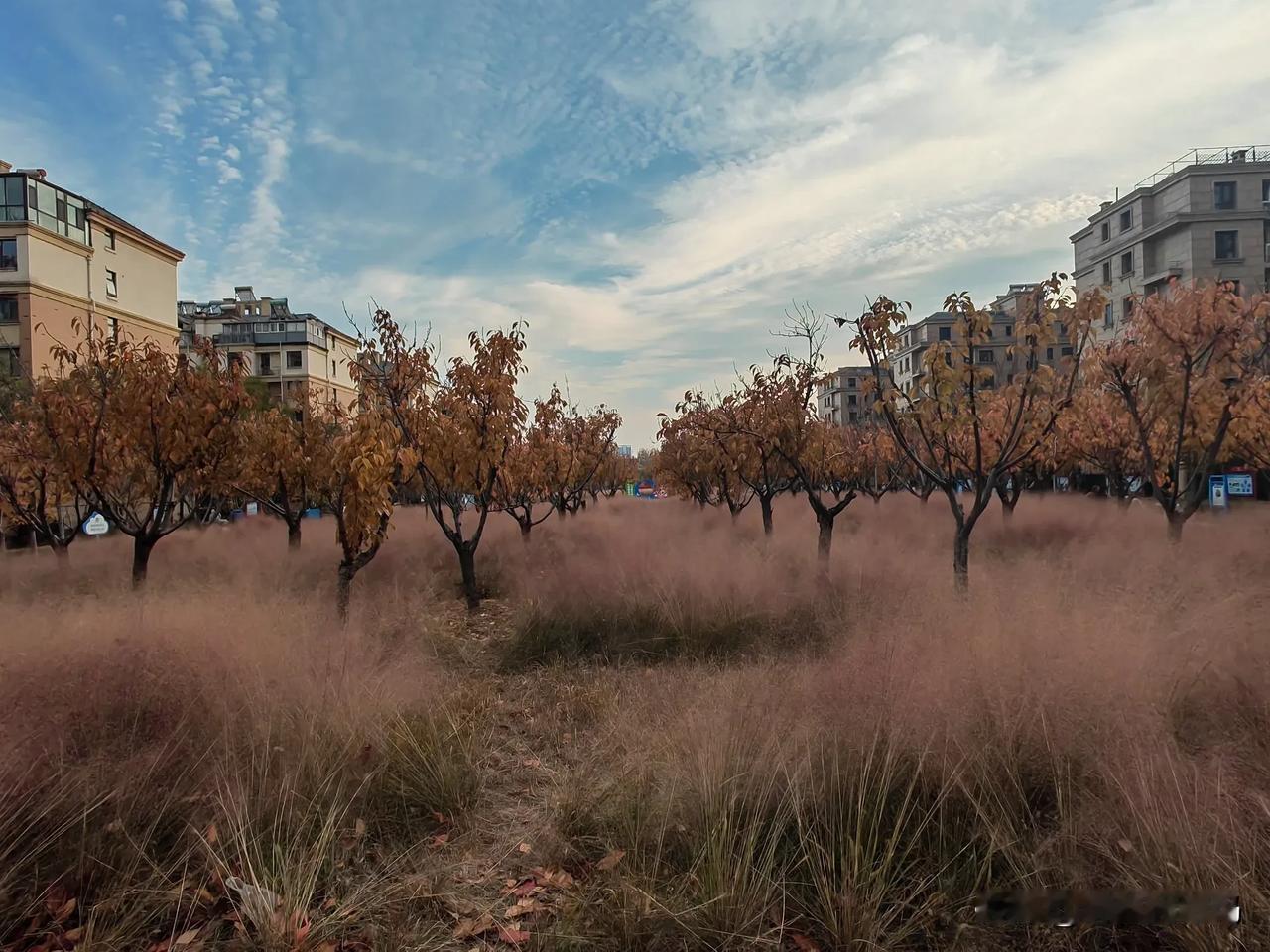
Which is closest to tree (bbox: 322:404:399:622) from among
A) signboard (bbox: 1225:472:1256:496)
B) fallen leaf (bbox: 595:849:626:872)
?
fallen leaf (bbox: 595:849:626:872)

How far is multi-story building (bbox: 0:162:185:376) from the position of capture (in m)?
34.7

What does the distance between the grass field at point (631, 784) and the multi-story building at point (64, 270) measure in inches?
1331

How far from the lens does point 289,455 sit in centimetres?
1206

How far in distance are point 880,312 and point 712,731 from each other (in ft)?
17.3

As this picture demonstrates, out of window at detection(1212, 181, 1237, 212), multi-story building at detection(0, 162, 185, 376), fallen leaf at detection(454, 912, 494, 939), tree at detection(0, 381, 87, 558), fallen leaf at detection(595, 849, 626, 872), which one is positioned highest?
window at detection(1212, 181, 1237, 212)

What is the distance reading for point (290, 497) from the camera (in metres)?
15.1

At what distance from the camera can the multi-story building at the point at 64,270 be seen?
3469cm

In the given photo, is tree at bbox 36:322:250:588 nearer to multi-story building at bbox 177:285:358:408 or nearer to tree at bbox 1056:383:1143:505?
tree at bbox 1056:383:1143:505

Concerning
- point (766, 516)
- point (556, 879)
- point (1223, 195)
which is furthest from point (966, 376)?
point (1223, 195)

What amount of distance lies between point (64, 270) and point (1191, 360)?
50.1 m

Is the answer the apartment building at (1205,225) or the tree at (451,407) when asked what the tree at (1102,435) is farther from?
the apartment building at (1205,225)

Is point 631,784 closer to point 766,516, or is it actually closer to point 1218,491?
point 766,516

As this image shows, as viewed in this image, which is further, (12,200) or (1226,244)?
(1226,244)

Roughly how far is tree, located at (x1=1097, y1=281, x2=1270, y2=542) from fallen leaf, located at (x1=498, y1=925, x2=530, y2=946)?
36.2 feet
